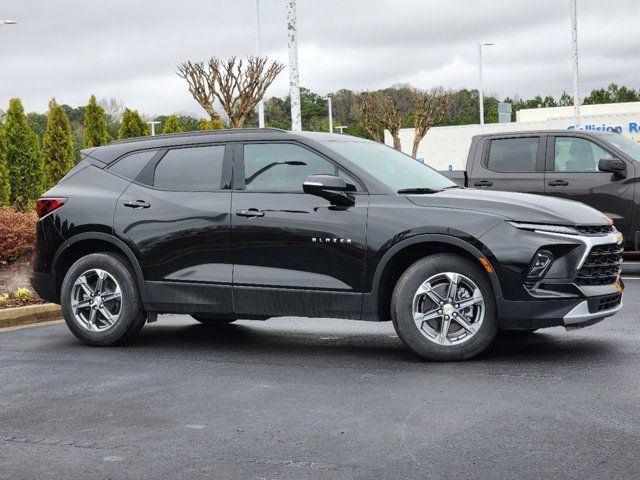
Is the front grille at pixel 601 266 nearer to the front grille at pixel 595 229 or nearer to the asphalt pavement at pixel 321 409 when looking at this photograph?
the front grille at pixel 595 229

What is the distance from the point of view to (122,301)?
27.4ft

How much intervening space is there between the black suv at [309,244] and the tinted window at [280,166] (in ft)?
0.04

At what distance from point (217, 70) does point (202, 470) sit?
27.5 metres

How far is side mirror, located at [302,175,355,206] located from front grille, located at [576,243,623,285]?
180 cm

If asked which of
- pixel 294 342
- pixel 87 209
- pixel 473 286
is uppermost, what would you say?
pixel 87 209

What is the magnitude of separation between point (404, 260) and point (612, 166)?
6.05 m

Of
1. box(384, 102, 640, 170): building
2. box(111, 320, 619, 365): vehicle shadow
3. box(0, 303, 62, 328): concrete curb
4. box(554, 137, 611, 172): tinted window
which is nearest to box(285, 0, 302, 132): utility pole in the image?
box(554, 137, 611, 172): tinted window

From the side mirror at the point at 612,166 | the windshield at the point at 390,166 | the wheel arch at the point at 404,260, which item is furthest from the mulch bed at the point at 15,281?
the side mirror at the point at 612,166

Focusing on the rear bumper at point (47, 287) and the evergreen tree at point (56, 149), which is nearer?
the rear bumper at point (47, 287)

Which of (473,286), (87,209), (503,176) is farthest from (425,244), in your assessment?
(503,176)

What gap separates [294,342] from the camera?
28.5 ft

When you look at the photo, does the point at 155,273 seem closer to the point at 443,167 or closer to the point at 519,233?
the point at 519,233

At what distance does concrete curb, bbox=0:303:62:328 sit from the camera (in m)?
10.3

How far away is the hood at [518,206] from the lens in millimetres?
7059
